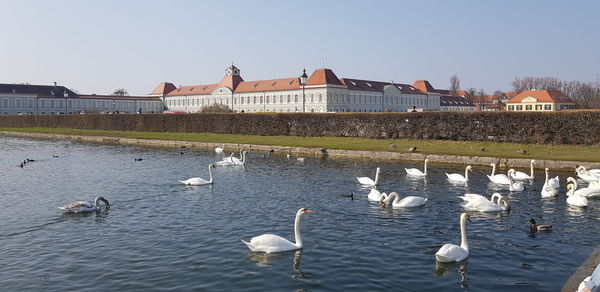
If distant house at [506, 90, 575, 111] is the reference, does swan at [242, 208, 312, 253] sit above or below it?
below

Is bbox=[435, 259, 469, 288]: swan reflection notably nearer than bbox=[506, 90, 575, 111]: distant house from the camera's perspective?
Yes

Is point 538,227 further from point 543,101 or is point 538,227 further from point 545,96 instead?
point 545,96

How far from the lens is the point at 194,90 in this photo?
156m

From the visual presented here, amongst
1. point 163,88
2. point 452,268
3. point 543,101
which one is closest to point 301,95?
point 163,88

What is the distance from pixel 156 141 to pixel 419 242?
42226mm

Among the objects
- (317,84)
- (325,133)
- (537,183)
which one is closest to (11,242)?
(537,183)

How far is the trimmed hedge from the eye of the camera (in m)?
34.5

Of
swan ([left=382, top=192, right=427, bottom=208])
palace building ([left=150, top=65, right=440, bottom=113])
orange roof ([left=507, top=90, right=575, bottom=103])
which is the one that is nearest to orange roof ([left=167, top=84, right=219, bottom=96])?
palace building ([left=150, top=65, right=440, bottom=113])

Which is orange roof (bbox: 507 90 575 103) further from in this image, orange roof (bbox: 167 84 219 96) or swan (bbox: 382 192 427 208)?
swan (bbox: 382 192 427 208)

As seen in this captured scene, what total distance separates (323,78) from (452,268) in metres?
115

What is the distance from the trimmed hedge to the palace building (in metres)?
54.9

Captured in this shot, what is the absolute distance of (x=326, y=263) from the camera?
11.1m

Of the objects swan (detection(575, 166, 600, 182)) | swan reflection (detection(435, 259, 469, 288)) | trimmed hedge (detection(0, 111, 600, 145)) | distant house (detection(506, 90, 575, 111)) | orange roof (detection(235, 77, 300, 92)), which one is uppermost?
orange roof (detection(235, 77, 300, 92))

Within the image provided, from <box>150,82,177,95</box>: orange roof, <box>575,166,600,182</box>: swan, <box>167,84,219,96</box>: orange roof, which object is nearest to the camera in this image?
<box>575,166,600,182</box>: swan
